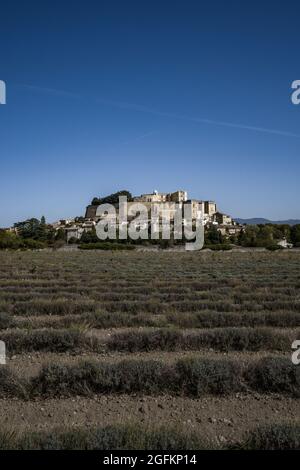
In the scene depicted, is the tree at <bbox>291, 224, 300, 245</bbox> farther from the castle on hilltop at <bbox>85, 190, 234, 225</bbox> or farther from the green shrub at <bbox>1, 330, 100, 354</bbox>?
the green shrub at <bbox>1, 330, 100, 354</bbox>

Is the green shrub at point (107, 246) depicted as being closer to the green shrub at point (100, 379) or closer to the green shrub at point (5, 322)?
the green shrub at point (5, 322)

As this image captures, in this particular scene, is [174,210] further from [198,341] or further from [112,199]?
[198,341]

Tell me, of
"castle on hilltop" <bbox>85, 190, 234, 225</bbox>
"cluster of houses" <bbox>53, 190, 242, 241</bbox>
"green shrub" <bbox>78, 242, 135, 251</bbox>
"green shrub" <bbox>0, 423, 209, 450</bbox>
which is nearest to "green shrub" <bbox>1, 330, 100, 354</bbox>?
"green shrub" <bbox>0, 423, 209, 450</bbox>

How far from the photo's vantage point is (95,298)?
13.0m

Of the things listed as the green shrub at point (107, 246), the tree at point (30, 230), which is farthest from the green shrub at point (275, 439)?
the tree at point (30, 230)

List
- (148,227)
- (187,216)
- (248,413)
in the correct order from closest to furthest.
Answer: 1. (248,413)
2. (148,227)
3. (187,216)

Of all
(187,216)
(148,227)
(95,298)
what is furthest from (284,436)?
(187,216)

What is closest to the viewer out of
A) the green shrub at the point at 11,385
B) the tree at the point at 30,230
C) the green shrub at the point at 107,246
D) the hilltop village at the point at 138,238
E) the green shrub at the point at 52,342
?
the green shrub at the point at 11,385

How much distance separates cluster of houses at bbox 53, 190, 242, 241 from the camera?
117469mm

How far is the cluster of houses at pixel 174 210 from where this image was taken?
385ft

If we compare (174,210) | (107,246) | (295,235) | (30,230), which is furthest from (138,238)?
(174,210)

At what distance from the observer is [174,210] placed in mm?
Result: 122812
